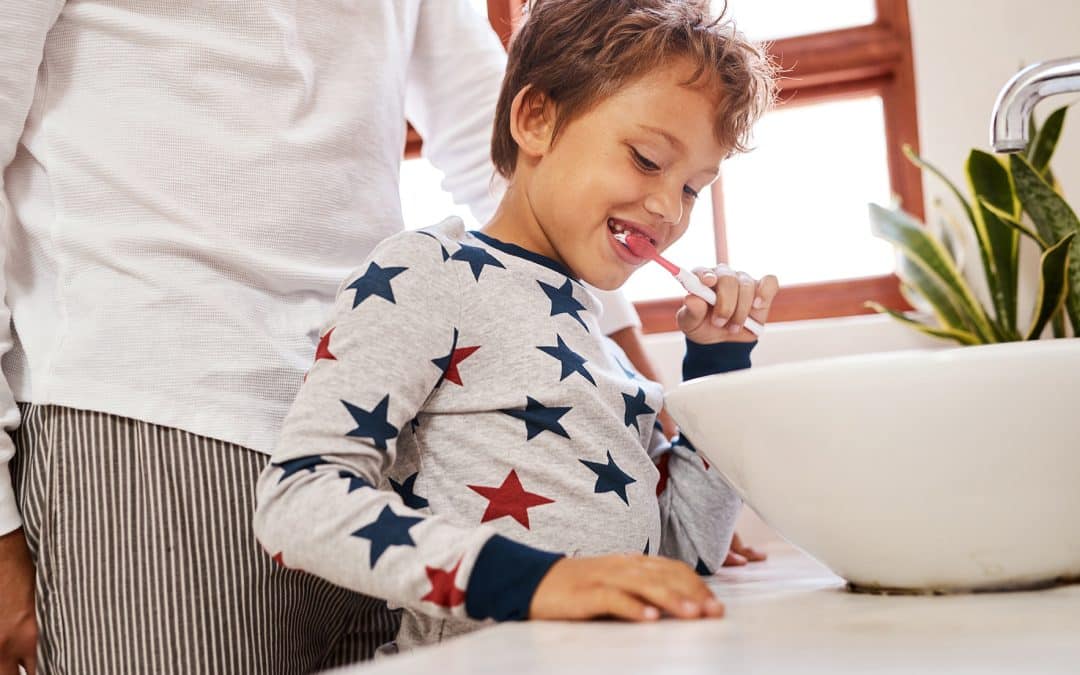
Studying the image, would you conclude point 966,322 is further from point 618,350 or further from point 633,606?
point 633,606

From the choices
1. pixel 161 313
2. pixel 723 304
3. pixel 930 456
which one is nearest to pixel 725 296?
pixel 723 304

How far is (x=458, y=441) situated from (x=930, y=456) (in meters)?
0.39

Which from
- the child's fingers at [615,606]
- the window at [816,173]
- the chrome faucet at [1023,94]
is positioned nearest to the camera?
the child's fingers at [615,606]

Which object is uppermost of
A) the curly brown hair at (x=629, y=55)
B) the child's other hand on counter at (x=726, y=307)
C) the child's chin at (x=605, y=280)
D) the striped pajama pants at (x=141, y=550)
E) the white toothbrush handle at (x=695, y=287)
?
the curly brown hair at (x=629, y=55)

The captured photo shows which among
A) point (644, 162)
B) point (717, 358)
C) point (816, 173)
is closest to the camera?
point (644, 162)

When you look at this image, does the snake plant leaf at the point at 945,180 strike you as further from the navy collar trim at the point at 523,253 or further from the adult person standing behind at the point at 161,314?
the adult person standing behind at the point at 161,314

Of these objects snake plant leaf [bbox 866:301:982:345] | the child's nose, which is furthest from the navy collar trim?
snake plant leaf [bbox 866:301:982:345]

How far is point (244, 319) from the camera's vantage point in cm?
97

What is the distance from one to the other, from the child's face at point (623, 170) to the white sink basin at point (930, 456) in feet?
1.00

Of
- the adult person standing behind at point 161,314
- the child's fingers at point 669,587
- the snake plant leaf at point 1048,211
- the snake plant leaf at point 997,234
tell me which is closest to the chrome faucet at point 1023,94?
the child's fingers at point 669,587

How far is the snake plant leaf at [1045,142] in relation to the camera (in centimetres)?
171

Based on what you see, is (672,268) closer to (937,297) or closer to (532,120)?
(532,120)

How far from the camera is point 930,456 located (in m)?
0.68

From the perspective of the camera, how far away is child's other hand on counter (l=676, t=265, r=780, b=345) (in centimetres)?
109
